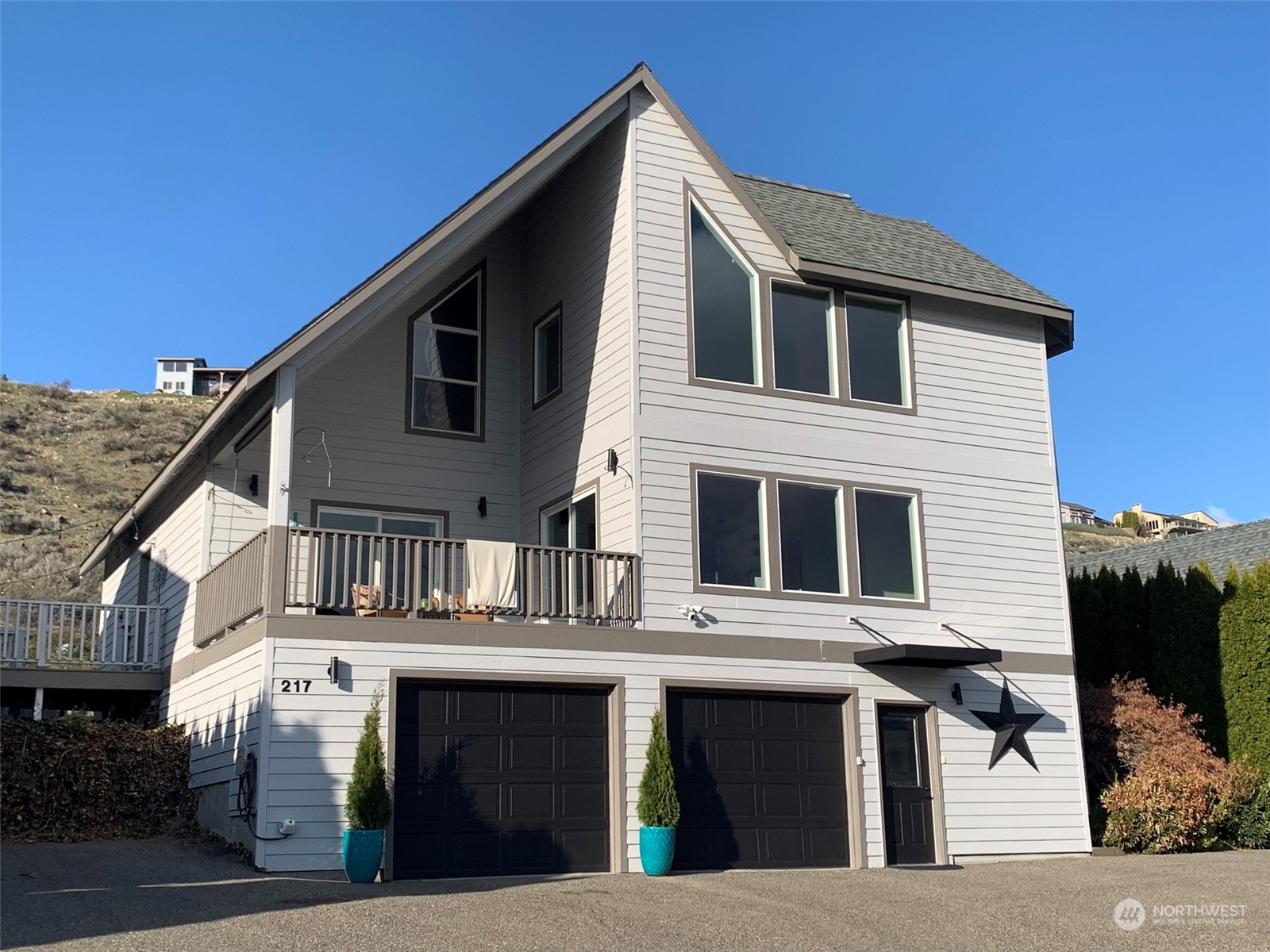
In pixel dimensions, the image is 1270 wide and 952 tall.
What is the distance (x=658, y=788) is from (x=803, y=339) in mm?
6314

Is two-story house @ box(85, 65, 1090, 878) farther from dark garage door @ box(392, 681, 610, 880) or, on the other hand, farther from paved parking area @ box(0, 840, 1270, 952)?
paved parking area @ box(0, 840, 1270, 952)

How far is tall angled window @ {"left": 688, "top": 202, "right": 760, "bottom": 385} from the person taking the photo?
16.3 meters

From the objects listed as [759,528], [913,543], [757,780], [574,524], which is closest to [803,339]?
[759,528]

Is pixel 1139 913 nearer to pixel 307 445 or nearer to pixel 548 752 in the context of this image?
pixel 548 752

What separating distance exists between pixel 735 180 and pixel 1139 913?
9.91 metres

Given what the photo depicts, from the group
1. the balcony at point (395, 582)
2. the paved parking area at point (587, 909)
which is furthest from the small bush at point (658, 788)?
the balcony at point (395, 582)

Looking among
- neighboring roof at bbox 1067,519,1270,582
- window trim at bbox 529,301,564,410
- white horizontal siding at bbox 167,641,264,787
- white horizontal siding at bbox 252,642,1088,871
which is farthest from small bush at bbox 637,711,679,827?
neighboring roof at bbox 1067,519,1270,582

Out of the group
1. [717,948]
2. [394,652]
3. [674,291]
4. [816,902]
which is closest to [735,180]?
[674,291]

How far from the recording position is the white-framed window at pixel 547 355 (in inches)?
694

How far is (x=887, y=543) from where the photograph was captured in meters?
16.8

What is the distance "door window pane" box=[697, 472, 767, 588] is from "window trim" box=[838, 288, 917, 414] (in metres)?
2.05

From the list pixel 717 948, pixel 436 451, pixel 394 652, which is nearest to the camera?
pixel 717 948

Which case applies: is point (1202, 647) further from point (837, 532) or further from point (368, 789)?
point (368, 789)

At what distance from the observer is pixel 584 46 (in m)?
17.6
